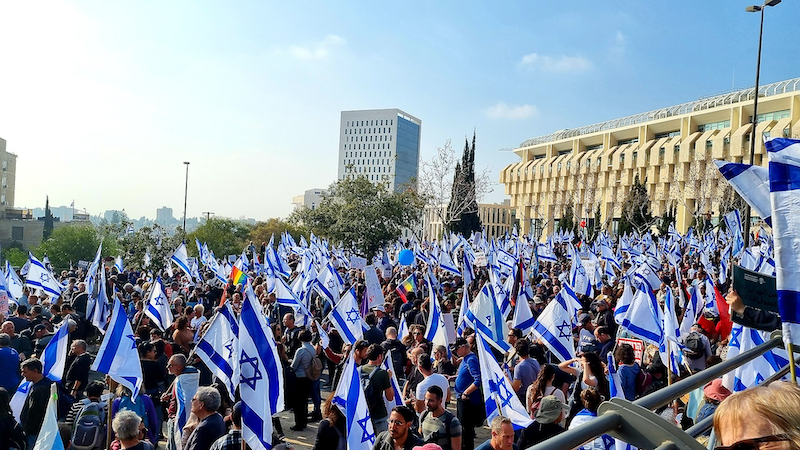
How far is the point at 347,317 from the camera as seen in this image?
963 cm

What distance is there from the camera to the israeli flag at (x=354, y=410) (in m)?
5.57

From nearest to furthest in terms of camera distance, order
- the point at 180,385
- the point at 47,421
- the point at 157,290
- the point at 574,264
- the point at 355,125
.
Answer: the point at 47,421, the point at 180,385, the point at 157,290, the point at 574,264, the point at 355,125

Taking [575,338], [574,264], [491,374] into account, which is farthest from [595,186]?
[491,374]

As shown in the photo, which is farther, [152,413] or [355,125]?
[355,125]

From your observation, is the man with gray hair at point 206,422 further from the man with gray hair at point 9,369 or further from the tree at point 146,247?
the tree at point 146,247

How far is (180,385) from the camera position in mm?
6930

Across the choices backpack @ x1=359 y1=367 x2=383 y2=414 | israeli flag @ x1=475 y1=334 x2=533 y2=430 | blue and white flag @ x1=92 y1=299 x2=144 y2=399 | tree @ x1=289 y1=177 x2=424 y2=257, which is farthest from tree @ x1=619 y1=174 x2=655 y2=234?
blue and white flag @ x1=92 y1=299 x2=144 y2=399

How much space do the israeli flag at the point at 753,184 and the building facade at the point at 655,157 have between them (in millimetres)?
43814

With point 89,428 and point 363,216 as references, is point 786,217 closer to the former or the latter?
point 89,428

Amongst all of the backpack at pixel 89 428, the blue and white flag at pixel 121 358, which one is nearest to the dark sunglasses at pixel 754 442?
the backpack at pixel 89 428

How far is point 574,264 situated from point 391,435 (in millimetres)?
12381

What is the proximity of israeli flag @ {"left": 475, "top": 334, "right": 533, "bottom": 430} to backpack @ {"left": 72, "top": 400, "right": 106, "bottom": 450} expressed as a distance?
13.2ft

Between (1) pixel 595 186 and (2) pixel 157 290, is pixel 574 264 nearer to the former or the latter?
(2) pixel 157 290

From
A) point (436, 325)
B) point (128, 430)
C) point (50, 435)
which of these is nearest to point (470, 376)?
point (436, 325)
